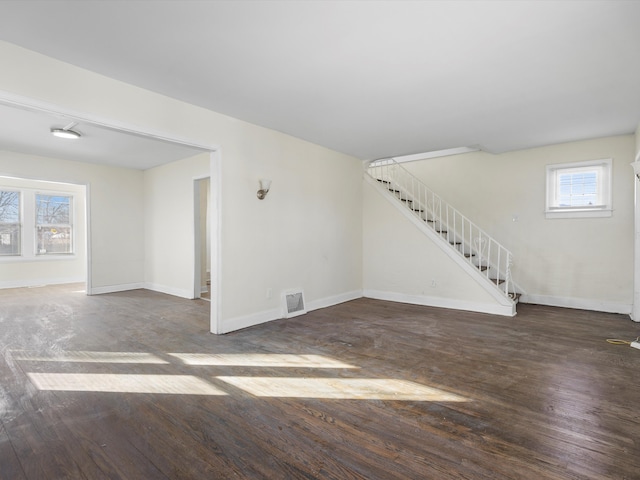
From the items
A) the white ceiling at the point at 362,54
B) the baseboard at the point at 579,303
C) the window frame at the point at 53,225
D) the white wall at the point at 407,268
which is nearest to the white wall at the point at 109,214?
the window frame at the point at 53,225

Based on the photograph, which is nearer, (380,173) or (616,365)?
(616,365)

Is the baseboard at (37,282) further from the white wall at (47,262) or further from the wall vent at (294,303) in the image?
the wall vent at (294,303)

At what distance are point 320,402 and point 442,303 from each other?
3.74 meters

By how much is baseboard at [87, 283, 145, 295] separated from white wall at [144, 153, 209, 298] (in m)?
0.22

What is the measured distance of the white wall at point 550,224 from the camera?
194 inches

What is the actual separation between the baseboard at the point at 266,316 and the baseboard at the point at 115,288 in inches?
161

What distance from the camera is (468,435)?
6.43ft

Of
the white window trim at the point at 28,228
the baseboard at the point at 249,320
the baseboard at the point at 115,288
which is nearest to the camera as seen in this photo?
the baseboard at the point at 249,320

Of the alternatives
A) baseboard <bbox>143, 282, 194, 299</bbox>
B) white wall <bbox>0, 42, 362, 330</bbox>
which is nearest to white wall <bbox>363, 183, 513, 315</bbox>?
white wall <bbox>0, 42, 362, 330</bbox>

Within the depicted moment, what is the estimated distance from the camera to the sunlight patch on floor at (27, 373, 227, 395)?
8.24 feet

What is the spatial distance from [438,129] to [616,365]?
3240mm

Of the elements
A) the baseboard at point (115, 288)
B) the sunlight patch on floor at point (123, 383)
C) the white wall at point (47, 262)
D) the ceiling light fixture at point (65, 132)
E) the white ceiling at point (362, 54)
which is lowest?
the sunlight patch on floor at point (123, 383)

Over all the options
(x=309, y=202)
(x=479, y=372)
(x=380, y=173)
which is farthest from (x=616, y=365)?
(x=380, y=173)

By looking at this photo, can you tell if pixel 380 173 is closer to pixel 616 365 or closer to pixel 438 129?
pixel 438 129
